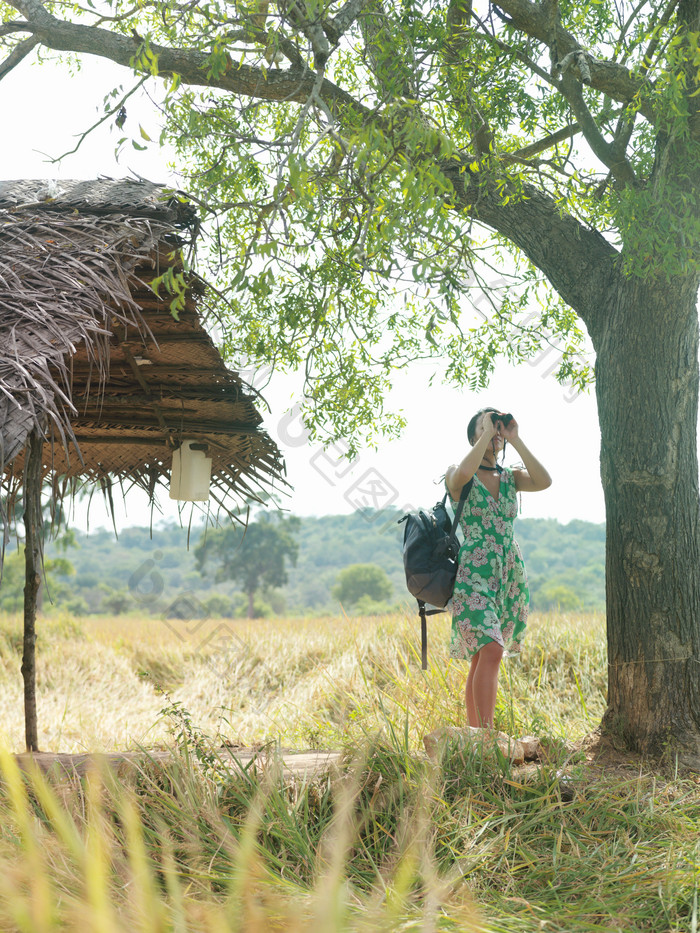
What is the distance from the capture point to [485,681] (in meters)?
3.04

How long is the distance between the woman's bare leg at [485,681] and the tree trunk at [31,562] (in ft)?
6.24

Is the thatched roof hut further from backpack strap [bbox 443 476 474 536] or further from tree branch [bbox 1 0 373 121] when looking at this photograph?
backpack strap [bbox 443 476 474 536]

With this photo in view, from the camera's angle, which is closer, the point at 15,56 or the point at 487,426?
the point at 487,426

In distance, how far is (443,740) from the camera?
2879 mm

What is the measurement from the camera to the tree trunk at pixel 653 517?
10.6 ft

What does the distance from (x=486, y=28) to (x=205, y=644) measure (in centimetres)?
744

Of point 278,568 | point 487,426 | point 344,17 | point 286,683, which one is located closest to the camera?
point 344,17

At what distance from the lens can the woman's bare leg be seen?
3025mm

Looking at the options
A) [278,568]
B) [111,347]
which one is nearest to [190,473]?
[111,347]

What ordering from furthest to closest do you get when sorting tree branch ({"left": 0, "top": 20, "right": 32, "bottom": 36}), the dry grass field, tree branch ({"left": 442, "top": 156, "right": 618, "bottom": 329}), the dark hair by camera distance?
the dry grass field
tree branch ({"left": 0, "top": 20, "right": 32, "bottom": 36})
tree branch ({"left": 442, "top": 156, "right": 618, "bottom": 329})
the dark hair

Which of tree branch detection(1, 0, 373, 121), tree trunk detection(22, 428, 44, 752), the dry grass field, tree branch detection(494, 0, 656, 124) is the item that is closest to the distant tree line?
the dry grass field

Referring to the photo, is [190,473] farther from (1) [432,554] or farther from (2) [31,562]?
(1) [432,554]

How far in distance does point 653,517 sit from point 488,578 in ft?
2.58

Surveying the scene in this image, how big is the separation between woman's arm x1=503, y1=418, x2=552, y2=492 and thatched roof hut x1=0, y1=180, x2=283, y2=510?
4.87 ft
